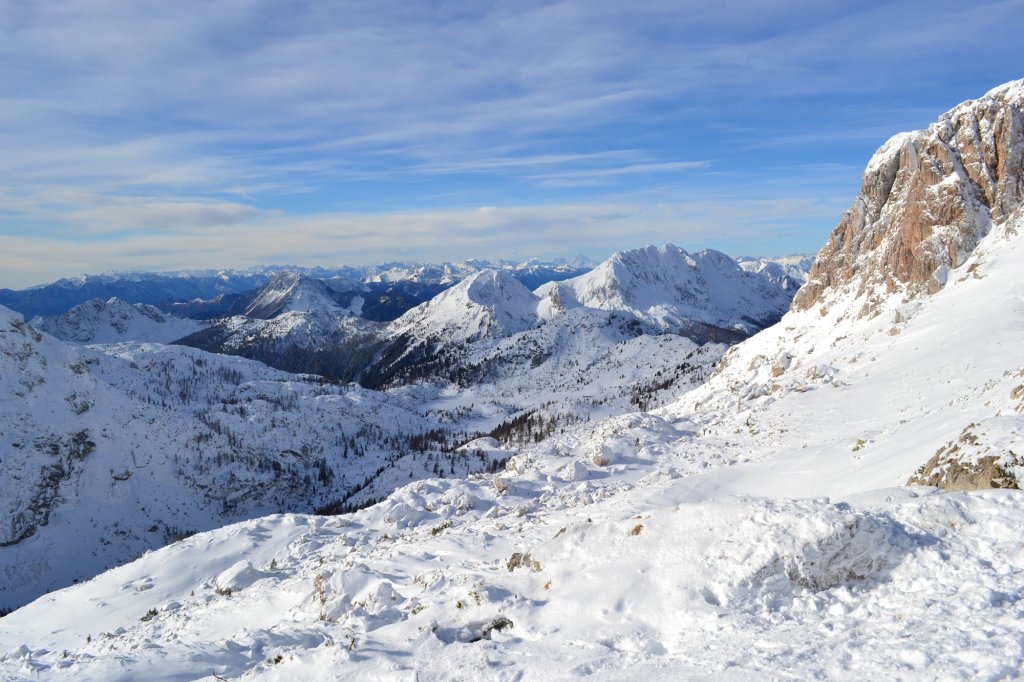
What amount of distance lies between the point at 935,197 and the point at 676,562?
64615mm

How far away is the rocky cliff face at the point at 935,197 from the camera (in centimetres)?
5512

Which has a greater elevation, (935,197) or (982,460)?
(935,197)

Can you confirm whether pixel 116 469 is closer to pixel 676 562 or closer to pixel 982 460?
pixel 676 562

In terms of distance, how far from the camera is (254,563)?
31547mm

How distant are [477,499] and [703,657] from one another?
24.9 meters

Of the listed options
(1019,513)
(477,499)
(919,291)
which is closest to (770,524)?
(1019,513)

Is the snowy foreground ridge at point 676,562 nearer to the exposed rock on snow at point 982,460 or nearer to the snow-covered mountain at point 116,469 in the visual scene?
the exposed rock on snow at point 982,460

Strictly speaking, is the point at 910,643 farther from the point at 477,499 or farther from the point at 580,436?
the point at 580,436

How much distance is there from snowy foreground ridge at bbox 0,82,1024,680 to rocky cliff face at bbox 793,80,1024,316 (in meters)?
6.33

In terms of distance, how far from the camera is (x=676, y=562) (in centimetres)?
1362

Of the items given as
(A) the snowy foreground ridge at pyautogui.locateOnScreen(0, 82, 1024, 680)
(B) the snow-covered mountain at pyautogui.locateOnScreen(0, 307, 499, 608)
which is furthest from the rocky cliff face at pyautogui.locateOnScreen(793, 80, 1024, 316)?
(B) the snow-covered mountain at pyautogui.locateOnScreen(0, 307, 499, 608)

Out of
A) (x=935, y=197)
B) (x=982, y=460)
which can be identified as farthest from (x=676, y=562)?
(x=935, y=197)

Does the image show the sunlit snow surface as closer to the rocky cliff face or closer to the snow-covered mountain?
the rocky cliff face

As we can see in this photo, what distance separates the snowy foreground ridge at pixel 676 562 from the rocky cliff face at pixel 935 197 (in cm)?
633
